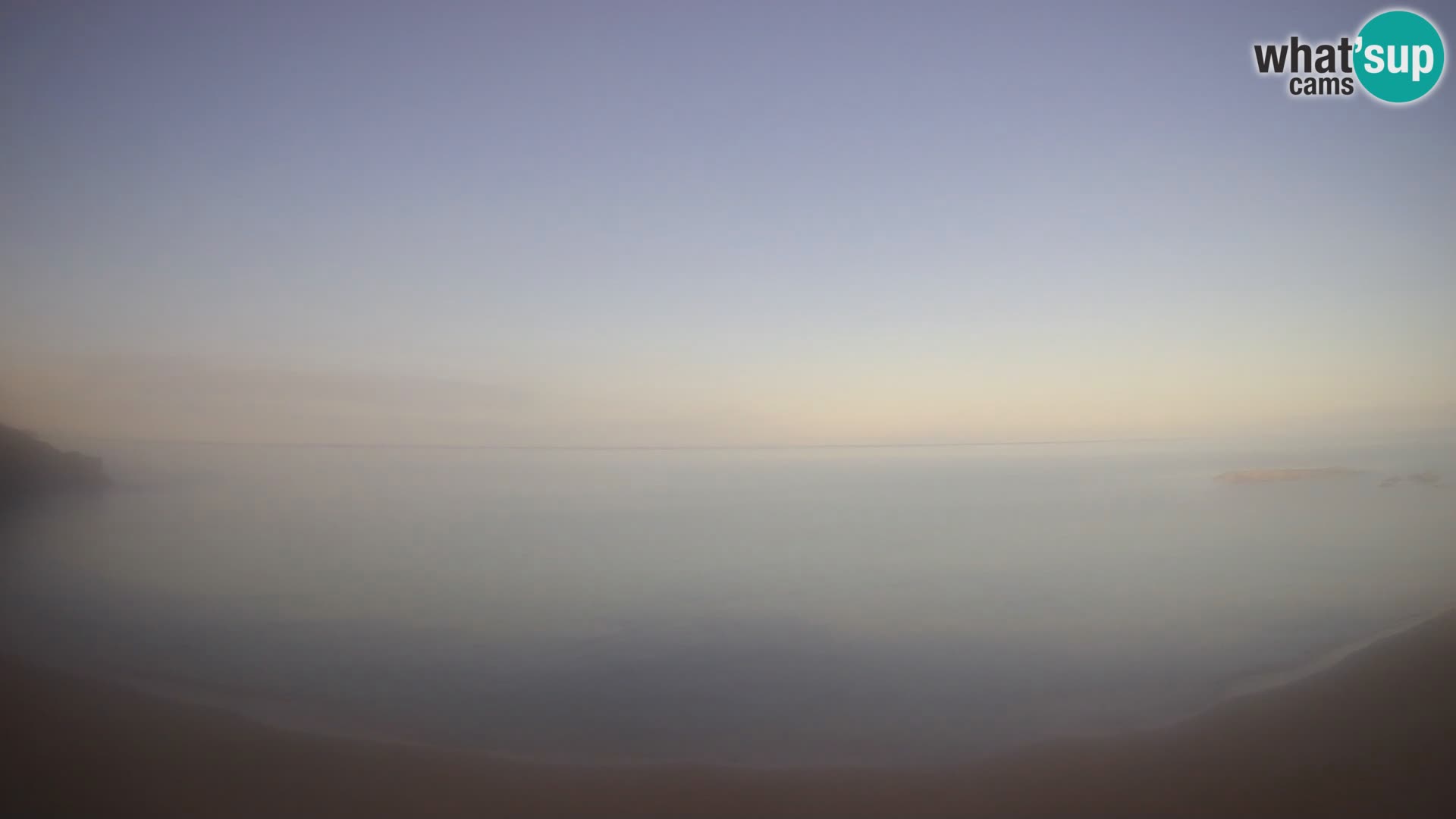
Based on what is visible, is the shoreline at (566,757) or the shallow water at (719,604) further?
the shallow water at (719,604)

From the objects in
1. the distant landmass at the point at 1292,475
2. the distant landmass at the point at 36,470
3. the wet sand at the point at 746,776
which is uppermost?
the distant landmass at the point at 1292,475

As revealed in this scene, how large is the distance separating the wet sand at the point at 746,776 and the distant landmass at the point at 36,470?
7613 mm

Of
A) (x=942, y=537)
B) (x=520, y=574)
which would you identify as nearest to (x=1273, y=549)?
(x=942, y=537)

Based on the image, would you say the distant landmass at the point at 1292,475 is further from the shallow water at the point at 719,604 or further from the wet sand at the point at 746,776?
the wet sand at the point at 746,776

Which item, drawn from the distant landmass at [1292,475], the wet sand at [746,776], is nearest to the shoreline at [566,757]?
the wet sand at [746,776]

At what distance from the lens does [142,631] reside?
5227 mm

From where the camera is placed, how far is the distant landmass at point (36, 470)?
31.6 feet

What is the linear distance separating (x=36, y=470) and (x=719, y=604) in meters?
9.84

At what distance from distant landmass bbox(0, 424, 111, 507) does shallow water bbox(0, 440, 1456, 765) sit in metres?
0.79

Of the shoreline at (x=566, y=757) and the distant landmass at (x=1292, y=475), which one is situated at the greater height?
the distant landmass at (x=1292, y=475)

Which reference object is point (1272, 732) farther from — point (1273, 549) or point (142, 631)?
point (142, 631)

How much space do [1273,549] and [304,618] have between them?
329 inches

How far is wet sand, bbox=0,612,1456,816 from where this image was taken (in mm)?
3227

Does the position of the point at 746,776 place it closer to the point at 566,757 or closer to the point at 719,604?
the point at 566,757
